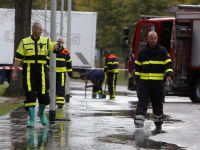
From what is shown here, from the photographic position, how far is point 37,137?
9.08 meters

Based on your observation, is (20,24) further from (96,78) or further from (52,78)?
(52,78)

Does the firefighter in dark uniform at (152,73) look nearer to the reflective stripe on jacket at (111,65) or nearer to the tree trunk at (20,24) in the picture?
the tree trunk at (20,24)

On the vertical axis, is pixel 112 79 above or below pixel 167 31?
below

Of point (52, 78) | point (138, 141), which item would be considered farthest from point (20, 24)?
point (138, 141)

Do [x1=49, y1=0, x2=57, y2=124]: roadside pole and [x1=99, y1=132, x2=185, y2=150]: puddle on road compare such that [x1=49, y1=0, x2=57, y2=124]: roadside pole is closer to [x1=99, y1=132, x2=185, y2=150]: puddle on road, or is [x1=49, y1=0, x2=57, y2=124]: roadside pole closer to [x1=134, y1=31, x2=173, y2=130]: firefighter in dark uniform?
[x1=134, y1=31, x2=173, y2=130]: firefighter in dark uniform

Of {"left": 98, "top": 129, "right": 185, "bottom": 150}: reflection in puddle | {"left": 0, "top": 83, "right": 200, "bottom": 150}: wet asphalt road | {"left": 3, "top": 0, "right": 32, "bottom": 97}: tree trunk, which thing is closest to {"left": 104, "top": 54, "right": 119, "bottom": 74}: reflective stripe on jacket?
{"left": 3, "top": 0, "right": 32, "bottom": 97}: tree trunk

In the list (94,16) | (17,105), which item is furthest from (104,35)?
(17,105)

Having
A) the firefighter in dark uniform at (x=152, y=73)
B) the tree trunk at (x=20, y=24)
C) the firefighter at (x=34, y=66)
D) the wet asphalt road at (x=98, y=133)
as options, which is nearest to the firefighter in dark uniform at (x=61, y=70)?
the wet asphalt road at (x=98, y=133)

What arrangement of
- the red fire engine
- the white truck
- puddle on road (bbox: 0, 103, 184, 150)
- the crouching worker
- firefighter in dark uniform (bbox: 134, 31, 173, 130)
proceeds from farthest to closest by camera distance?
the white truck
the crouching worker
the red fire engine
firefighter in dark uniform (bbox: 134, 31, 173, 130)
puddle on road (bbox: 0, 103, 184, 150)

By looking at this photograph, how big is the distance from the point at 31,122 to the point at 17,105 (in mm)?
5448

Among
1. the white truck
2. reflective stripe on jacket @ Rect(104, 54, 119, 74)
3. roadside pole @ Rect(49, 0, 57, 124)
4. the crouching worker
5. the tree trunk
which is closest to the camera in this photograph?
roadside pole @ Rect(49, 0, 57, 124)

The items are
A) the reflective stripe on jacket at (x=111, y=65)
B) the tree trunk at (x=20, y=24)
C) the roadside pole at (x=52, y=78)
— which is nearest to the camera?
the roadside pole at (x=52, y=78)

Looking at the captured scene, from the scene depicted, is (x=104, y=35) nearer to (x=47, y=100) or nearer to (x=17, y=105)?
(x=17, y=105)

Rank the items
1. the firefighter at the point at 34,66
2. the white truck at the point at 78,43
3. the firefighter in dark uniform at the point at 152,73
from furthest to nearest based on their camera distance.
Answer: the white truck at the point at 78,43
the firefighter in dark uniform at the point at 152,73
the firefighter at the point at 34,66
